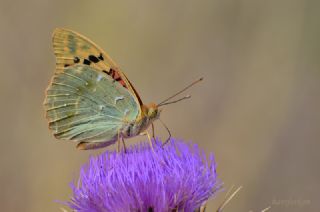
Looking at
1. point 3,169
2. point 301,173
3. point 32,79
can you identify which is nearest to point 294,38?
point 301,173

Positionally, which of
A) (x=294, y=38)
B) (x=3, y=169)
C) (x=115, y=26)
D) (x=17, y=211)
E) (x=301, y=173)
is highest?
(x=115, y=26)

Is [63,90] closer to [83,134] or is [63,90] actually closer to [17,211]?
[83,134]

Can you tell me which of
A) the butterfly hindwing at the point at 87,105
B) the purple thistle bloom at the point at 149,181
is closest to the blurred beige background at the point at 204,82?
the butterfly hindwing at the point at 87,105

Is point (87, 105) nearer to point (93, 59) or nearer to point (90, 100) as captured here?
point (90, 100)

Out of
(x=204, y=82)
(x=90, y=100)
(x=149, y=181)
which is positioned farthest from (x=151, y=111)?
(x=204, y=82)

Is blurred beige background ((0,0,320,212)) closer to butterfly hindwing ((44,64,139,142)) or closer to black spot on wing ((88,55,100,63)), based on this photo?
butterfly hindwing ((44,64,139,142))

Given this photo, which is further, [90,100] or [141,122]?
[90,100]

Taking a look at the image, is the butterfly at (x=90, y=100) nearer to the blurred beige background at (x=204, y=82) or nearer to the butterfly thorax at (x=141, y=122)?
the butterfly thorax at (x=141, y=122)
